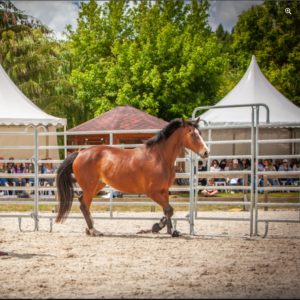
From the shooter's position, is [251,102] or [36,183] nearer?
[36,183]

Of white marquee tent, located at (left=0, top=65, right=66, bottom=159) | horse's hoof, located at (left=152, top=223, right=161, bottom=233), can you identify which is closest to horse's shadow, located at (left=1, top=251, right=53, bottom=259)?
horse's hoof, located at (left=152, top=223, right=161, bottom=233)

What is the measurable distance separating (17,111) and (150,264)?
13279mm

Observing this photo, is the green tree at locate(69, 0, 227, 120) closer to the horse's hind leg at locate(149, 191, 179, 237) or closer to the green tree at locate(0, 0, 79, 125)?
the green tree at locate(0, 0, 79, 125)

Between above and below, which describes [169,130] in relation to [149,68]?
below

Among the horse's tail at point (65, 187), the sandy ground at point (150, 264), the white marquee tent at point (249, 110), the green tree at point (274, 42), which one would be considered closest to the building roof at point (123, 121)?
the white marquee tent at point (249, 110)

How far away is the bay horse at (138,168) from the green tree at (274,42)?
80.5 feet

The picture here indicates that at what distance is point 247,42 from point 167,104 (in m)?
9.11

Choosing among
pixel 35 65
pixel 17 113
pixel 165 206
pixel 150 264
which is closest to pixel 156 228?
pixel 165 206

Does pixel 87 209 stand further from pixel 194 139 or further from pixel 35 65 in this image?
pixel 35 65

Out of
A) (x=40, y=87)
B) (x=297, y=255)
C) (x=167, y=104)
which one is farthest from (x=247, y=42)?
(x=297, y=255)

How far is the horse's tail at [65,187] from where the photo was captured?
1113cm

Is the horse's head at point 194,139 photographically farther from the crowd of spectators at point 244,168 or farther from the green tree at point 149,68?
the green tree at point 149,68

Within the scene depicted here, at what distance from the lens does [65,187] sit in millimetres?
11211

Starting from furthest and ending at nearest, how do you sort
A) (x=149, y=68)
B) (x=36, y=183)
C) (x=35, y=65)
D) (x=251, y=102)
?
(x=35, y=65) → (x=149, y=68) → (x=251, y=102) → (x=36, y=183)
